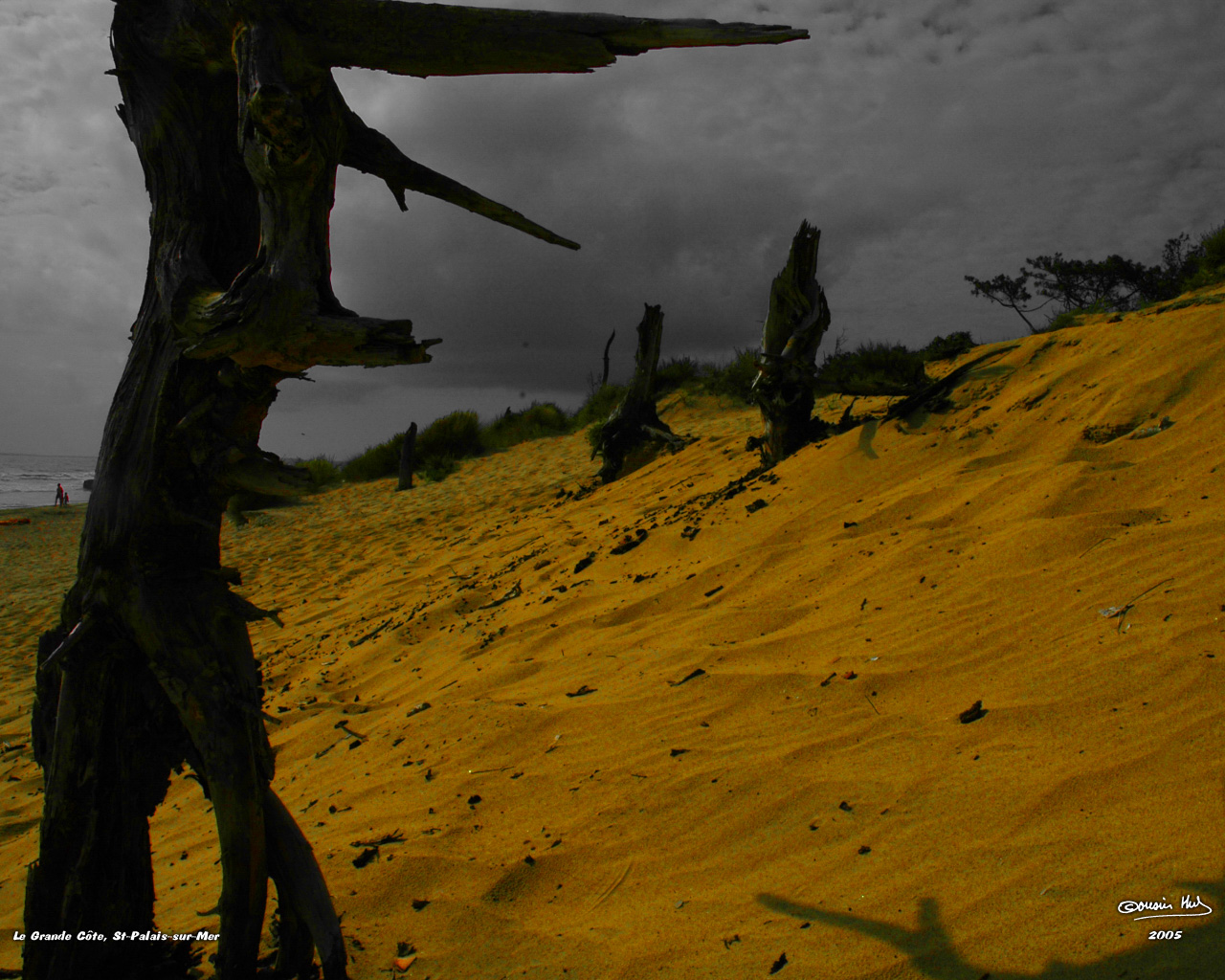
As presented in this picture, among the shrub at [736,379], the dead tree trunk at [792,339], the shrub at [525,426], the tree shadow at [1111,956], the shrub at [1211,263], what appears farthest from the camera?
the shrub at [525,426]

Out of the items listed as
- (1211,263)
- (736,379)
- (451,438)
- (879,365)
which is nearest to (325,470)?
(451,438)

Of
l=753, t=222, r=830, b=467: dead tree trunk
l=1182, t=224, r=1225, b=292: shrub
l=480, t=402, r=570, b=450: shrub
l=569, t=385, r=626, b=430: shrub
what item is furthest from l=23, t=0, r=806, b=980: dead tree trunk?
l=480, t=402, r=570, b=450: shrub

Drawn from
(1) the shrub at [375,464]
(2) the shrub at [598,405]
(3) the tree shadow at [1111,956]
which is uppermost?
(2) the shrub at [598,405]

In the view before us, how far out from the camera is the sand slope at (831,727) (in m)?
1.75

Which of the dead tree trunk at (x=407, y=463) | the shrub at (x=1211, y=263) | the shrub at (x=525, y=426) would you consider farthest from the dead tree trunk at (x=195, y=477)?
the shrub at (x=525, y=426)

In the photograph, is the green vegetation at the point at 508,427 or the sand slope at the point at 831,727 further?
the green vegetation at the point at 508,427

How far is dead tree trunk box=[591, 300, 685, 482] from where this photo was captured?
9695mm
